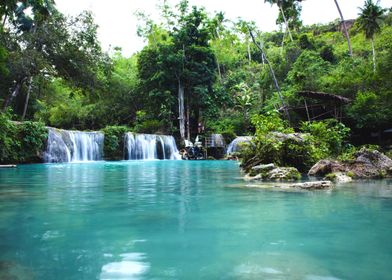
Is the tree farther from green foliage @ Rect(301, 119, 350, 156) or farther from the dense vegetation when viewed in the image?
green foliage @ Rect(301, 119, 350, 156)

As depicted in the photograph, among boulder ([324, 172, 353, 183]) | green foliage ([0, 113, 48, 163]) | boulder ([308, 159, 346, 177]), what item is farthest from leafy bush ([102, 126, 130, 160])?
boulder ([324, 172, 353, 183])

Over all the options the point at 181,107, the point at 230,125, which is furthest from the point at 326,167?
the point at 230,125

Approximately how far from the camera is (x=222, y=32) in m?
49.1

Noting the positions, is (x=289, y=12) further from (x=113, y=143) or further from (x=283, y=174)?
(x=283, y=174)

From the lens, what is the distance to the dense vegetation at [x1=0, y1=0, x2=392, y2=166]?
2330 centimetres

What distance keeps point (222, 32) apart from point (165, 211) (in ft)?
→ 152

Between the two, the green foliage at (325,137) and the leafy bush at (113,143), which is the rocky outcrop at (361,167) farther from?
the leafy bush at (113,143)

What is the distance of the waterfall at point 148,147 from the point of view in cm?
2983

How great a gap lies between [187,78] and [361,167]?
25204mm

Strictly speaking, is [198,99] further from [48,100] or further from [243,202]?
[243,202]

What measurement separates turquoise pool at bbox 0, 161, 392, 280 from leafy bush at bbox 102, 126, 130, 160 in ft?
72.0

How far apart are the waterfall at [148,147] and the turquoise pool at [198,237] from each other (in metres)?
23.0

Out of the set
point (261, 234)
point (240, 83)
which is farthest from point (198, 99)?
point (261, 234)

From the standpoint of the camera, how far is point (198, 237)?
12.7 feet
